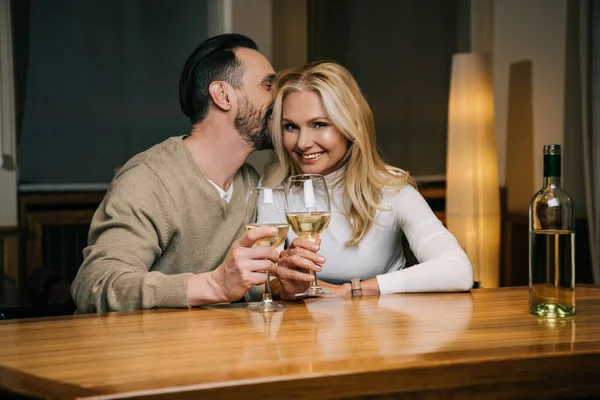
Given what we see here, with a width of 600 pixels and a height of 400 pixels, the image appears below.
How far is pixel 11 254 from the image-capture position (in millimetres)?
4039

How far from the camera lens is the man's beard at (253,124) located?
7.57 feet

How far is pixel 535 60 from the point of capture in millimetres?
4590

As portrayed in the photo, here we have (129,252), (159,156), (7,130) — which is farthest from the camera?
(7,130)

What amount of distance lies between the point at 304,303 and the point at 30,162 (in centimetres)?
289

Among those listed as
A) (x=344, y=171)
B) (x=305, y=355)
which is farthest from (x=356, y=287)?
(x=305, y=355)

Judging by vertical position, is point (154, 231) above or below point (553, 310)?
above

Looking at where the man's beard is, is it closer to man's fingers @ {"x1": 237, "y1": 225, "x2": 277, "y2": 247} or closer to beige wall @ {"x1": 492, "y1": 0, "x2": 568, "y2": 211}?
man's fingers @ {"x1": 237, "y1": 225, "x2": 277, "y2": 247}

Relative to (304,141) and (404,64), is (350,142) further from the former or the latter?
(404,64)

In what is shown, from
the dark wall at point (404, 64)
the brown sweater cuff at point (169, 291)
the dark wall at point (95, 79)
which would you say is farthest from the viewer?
the dark wall at point (404, 64)

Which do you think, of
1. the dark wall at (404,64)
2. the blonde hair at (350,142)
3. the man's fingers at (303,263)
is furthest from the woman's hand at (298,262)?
the dark wall at (404,64)

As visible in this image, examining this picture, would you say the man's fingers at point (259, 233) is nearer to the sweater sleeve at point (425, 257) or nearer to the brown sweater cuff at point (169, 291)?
the brown sweater cuff at point (169, 291)

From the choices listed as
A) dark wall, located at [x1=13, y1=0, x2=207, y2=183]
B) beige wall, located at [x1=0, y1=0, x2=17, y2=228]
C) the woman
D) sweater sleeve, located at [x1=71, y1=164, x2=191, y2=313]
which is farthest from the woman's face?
beige wall, located at [x1=0, y1=0, x2=17, y2=228]

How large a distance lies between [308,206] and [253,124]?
846 mm

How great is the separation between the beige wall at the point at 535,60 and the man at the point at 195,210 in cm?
263
